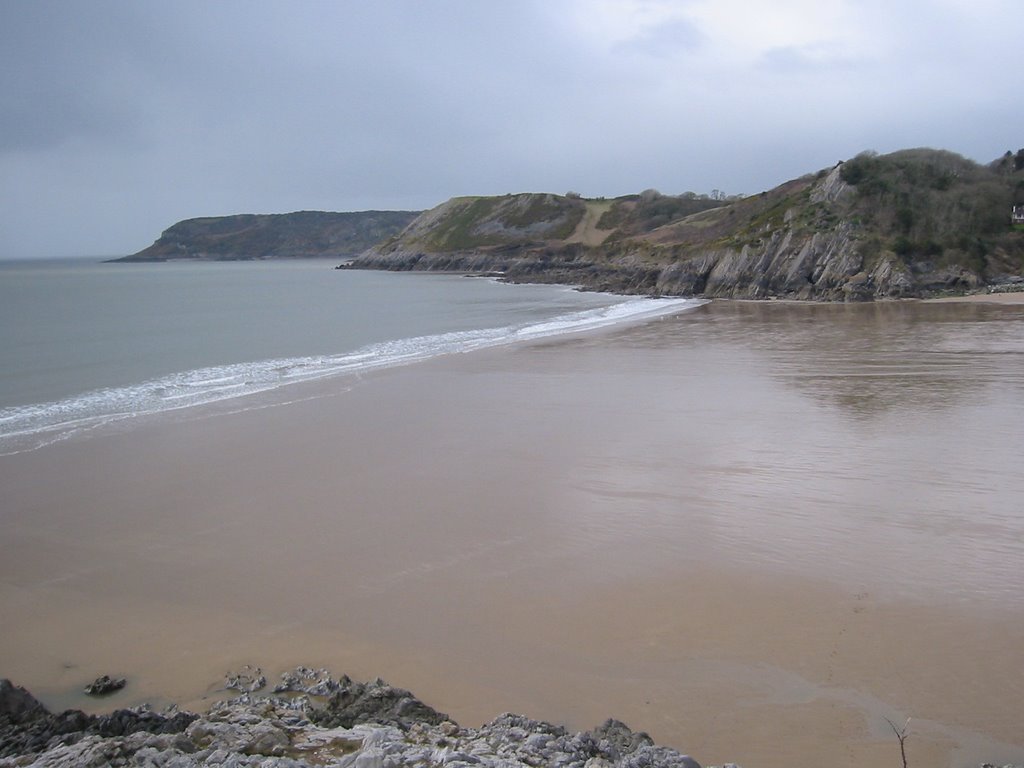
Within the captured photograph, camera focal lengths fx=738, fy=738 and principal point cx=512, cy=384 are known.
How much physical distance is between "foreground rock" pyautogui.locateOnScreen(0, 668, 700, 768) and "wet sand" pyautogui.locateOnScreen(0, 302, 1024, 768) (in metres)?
0.62

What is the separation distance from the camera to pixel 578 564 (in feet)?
24.8

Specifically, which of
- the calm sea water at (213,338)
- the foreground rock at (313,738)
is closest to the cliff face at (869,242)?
the calm sea water at (213,338)

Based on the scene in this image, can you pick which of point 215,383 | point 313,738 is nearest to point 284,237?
point 215,383

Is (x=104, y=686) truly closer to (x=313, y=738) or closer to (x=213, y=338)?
(x=313, y=738)

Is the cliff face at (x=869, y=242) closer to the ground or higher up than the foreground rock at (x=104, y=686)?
higher up

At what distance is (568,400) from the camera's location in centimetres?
1551

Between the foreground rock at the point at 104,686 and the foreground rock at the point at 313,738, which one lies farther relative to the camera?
the foreground rock at the point at 104,686

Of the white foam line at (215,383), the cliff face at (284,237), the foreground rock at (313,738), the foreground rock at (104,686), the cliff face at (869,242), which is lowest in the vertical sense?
the foreground rock at (104,686)

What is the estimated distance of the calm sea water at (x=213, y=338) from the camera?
1634 cm

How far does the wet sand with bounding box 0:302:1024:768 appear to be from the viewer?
536 centimetres

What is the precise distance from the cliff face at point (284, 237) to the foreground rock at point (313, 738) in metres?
180

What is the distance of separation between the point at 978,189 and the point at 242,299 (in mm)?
46129

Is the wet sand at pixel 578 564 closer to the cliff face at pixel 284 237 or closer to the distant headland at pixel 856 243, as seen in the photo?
the distant headland at pixel 856 243

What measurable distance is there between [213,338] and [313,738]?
25192 millimetres
